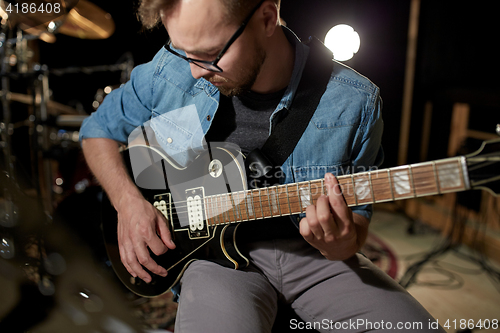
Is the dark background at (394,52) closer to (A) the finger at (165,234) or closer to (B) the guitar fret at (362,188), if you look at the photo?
(B) the guitar fret at (362,188)

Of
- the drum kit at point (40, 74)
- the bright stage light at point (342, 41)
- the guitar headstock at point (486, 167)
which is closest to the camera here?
the guitar headstock at point (486, 167)

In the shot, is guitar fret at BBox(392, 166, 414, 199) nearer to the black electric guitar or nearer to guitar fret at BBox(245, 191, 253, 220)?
the black electric guitar

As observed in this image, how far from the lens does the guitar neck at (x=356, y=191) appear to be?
65 cm

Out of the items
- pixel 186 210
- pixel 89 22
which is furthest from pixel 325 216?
pixel 89 22

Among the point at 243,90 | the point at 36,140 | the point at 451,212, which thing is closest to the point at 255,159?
the point at 243,90

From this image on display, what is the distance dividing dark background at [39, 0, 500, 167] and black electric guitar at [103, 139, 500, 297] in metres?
0.48

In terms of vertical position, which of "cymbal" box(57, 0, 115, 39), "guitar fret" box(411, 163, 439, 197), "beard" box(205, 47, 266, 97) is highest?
"cymbal" box(57, 0, 115, 39)

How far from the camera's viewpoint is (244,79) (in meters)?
0.88

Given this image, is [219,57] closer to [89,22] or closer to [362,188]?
[362,188]

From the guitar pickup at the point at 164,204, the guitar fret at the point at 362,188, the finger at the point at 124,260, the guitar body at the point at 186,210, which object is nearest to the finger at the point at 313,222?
the guitar fret at the point at 362,188

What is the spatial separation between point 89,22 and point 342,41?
1778 millimetres

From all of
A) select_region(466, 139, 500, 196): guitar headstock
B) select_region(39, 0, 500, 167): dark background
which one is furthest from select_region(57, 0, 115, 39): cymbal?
select_region(466, 139, 500, 196): guitar headstock

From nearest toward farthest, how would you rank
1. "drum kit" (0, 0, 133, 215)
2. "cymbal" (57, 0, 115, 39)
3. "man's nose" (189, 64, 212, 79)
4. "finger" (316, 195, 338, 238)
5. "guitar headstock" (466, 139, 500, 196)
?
"guitar headstock" (466, 139, 500, 196)
"finger" (316, 195, 338, 238)
"man's nose" (189, 64, 212, 79)
"drum kit" (0, 0, 133, 215)
"cymbal" (57, 0, 115, 39)

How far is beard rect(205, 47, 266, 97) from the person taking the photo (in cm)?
87
